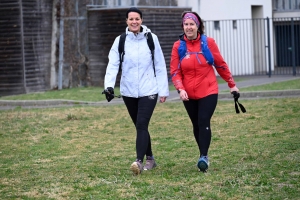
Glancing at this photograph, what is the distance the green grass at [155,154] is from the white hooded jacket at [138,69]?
3.07 feet

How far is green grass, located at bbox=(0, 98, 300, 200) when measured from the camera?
7.66 m

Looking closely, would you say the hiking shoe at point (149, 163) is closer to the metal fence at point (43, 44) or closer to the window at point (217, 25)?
the metal fence at point (43, 44)

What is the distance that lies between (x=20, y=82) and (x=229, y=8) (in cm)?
1127

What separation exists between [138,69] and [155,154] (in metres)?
1.95

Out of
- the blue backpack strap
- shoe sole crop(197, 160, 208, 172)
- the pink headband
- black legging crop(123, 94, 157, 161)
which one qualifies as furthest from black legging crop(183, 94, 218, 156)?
the pink headband

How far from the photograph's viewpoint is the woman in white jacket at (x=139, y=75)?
353 inches

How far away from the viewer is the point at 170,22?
26.6 metres

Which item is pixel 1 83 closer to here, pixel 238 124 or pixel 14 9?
pixel 14 9

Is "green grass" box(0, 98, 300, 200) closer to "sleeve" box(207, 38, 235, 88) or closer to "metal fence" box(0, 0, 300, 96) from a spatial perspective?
"sleeve" box(207, 38, 235, 88)

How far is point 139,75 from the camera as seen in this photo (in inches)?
356

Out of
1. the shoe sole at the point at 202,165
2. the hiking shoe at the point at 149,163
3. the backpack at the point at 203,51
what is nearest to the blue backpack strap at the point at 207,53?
the backpack at the point at 203,51

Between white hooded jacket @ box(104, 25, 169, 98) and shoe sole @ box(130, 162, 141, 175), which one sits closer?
shoe sole @ box(130, 162, 141, 175)

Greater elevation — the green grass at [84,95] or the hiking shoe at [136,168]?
the green grass at [84,95]

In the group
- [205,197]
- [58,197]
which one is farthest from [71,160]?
[205,197]
